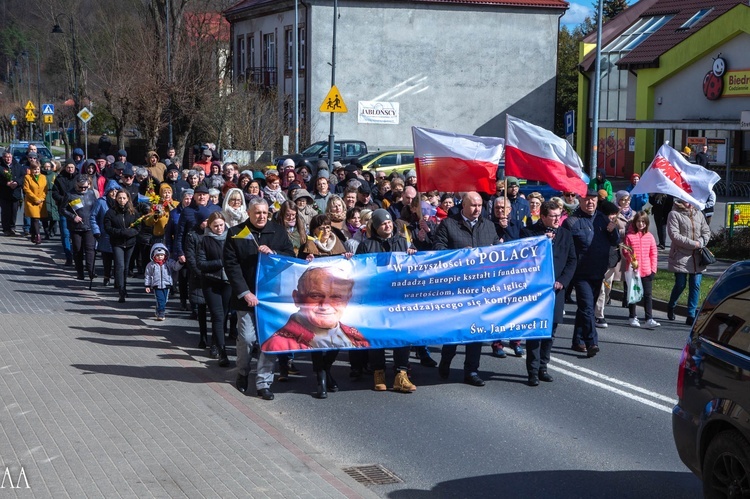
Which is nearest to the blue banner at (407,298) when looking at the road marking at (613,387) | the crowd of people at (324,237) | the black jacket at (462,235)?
the crowd of people at (324,237)

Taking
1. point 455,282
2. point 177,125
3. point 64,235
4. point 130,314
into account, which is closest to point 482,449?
point 455,282

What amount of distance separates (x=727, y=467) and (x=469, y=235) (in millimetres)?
4830

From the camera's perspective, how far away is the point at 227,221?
37.2 ft

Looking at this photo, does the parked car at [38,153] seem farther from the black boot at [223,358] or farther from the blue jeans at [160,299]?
the black boot at [223,358]

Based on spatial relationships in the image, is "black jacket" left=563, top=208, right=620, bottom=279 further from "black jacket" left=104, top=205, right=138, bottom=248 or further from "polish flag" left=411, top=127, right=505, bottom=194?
"black jacket" left=104, top=205, right=138, bottom=248

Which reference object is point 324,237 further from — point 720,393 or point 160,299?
point 720,393

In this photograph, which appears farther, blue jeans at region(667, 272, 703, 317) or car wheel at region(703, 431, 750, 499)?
blue jeans at region(667, 272, 703, 317)

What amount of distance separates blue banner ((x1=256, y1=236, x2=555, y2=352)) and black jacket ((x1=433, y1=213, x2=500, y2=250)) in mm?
245

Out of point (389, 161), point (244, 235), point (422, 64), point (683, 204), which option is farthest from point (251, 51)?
point (244, 235)

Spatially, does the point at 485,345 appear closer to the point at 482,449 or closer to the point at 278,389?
the point at 278,389

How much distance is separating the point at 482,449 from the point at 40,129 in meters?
89.6

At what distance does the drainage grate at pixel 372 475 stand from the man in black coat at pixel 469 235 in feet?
9.35

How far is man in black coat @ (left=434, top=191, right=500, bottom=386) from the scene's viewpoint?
10.4m

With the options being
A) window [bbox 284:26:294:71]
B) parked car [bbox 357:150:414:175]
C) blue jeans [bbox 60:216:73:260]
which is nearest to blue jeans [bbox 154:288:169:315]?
blue jeans [bbox 60:216:73:260]
